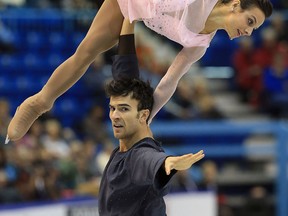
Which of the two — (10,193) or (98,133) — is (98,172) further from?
(10,193)

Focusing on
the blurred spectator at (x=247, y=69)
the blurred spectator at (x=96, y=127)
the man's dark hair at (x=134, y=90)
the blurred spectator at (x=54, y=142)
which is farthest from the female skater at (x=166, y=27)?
the blurred spectator at (x=247, y=69)

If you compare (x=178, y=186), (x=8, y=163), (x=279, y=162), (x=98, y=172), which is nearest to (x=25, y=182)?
(x=8, y=163)

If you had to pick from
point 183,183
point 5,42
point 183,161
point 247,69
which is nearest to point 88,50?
point 183,161

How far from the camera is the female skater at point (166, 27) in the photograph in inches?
137

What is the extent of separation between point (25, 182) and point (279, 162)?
307 centimetres

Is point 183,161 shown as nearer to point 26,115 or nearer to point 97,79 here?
point 26,115

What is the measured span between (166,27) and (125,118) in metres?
0.47

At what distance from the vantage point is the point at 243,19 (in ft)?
11.3

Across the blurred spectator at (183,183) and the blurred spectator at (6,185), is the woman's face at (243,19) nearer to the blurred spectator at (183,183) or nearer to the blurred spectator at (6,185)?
the blurred spectator at (6,185)

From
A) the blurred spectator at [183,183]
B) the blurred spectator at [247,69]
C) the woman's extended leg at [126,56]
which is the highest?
the woman's extended leg at [126,56]

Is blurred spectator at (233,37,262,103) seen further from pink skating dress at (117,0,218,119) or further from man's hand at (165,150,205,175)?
man's hand at (165,150,205,175)

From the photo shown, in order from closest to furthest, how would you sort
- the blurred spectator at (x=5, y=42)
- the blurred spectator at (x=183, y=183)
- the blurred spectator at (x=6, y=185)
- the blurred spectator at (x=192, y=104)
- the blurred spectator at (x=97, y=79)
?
the blurred spectator at (x=6, y=185) → the blurred spectator at (x=183, y=183) → the blurred spectator at (x=97, y=79) → the blurred spectator at (x=5, y=42) → the blurred spectator at (x=192, y=104)

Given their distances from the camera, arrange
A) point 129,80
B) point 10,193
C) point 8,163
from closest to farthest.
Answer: point 129,80 < point 10,193 < point 8,163

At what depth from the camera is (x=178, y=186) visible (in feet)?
25.1
